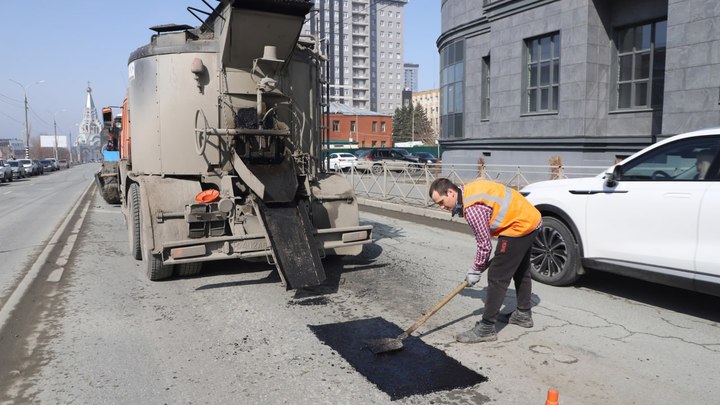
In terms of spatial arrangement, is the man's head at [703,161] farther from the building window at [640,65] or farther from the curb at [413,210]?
the building window at [640,65]

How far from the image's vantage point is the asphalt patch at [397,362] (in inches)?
153

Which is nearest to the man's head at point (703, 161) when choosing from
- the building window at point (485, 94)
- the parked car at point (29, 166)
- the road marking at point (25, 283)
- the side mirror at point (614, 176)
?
the side mirror at point (614, 176)

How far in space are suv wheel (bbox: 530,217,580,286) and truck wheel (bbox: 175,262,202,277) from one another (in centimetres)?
425

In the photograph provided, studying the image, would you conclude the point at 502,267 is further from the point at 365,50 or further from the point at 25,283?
the point at 365,50

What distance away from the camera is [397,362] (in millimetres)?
4320

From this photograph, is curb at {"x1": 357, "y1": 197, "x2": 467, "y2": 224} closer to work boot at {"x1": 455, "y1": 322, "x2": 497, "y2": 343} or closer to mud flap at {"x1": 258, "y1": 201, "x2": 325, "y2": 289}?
mud flap at {"x1": 258, "y1": 201, "x2": 325, "y2": 289}

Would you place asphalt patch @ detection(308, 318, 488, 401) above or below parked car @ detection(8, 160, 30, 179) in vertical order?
below

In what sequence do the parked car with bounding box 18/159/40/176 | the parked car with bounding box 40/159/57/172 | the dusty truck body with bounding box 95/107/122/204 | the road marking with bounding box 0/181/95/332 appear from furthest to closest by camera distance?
1. the parked car with bounding box 40/159/57/172
2. the parked car with bounding box 18/159/40/176
3. the dusty truck body with bounding box 95/107/122/204
4. the road marking with bounding box 0/181/95/332

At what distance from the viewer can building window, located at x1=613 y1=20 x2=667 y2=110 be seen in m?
17.3

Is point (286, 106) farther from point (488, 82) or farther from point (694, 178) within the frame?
point (488, 82)

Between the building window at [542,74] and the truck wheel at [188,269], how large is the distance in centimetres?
1642

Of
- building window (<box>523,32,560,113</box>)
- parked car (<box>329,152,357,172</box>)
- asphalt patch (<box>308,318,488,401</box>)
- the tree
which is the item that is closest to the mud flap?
asphalt patch (<box>308,318,488,401</box>)

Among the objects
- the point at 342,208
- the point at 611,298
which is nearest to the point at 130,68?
the point at 342,208

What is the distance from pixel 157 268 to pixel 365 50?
12772cm
